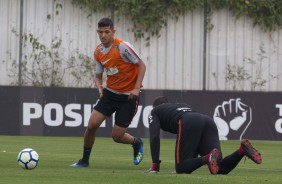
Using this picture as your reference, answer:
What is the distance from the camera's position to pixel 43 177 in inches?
459

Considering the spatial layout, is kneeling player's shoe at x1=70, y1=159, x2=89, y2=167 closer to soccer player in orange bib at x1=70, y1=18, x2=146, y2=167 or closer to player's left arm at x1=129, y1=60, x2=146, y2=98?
soccer player in orange bib at x1=70, y1=18, x2=146, y2=167

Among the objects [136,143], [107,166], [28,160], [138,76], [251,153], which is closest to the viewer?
[251,153]

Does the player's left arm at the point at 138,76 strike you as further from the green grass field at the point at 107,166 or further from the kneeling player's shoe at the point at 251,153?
the kneeling player's shoe at the point at 251,153

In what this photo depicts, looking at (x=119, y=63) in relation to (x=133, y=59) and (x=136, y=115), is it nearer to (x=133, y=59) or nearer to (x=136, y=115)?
(x=133, y=59)

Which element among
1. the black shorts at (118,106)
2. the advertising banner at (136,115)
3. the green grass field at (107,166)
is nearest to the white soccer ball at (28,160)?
the green grass field at (107,166)

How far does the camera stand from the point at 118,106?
14711mm

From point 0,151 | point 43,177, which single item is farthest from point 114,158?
point 43,177

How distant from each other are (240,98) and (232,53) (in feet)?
13.1

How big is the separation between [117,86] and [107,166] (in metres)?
1.27

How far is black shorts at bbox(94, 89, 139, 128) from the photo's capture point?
Answer: 14.6 metres

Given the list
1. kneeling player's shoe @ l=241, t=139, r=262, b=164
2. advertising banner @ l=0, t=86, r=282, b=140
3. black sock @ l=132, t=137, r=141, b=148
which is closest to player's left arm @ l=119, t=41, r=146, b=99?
black sock @ l=132, t=137, r=141, b=148

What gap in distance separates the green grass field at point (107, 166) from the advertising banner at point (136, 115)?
972mm

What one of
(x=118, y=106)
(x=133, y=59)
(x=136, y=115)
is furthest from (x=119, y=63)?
(x=136, y=115)

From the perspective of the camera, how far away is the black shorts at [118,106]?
14.6m
